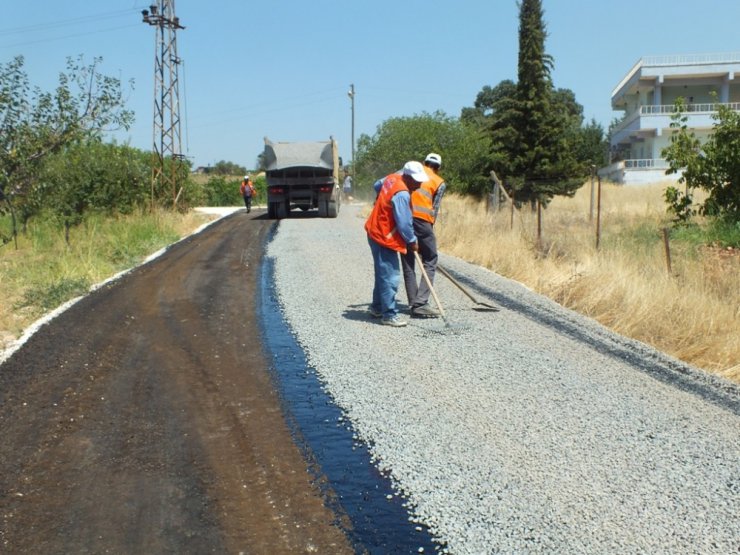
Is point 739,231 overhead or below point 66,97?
below

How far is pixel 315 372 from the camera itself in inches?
267

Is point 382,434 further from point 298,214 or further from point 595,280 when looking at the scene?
→ point 298,214

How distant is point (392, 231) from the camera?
8508 mm

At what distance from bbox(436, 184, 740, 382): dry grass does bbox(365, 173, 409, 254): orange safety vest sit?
2632mm

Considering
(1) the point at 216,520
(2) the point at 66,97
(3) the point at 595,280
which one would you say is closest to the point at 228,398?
(1) the point at 216,520

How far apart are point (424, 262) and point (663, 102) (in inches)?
1844

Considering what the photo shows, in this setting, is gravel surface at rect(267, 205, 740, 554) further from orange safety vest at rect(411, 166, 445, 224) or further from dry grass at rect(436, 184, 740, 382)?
orange safety vest at rect(411, 166, 445, 224)

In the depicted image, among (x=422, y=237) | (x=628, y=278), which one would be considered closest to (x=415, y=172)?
(x=422, y=237)

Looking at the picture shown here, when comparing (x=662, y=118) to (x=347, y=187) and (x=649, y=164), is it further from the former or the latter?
(x=347, y=187)

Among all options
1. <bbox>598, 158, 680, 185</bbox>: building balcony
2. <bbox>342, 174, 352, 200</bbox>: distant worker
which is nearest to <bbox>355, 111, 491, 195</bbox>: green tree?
<bbox>342, 174, 352, 200</bbox>: distant worker

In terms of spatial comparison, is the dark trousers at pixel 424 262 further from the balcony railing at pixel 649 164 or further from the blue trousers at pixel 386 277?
the balcony railing at pixel 649 164

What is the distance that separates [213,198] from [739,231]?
37678mm

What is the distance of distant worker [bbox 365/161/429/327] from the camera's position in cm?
838

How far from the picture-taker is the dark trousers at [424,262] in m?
8.89
